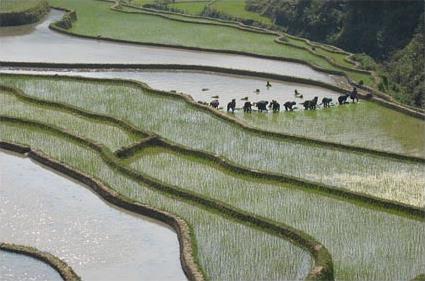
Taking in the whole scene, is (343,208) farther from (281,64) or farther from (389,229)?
(281,64)

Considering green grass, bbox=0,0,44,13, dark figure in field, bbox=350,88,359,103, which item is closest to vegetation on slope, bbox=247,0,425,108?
dark figure in field, bbox=350,88,359,103

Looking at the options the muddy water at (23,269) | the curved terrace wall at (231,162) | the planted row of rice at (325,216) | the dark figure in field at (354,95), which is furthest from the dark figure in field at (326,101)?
the muddy water at (23,269)

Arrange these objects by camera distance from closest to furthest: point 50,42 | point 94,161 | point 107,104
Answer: point 94,161, point 107,104, point 50,42

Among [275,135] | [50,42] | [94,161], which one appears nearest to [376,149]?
[275,135]

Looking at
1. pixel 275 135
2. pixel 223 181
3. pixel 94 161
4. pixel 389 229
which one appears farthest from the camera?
pixel 275 135

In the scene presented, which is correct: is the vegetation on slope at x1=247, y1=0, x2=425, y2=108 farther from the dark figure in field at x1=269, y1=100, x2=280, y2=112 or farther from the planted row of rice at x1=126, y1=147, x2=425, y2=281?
A: the planted row of rice at x1=126, y1=147, x2=425, y2=281

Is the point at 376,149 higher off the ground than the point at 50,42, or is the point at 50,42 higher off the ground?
the point at 376,149

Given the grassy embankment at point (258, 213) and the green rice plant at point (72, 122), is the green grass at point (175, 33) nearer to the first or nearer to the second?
the green rice plant at point (72, 122)
